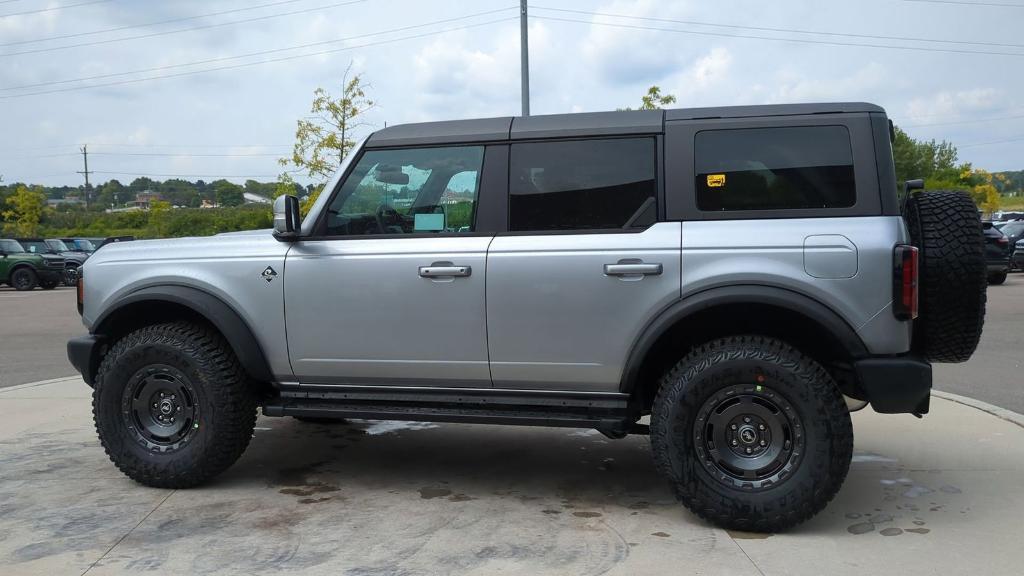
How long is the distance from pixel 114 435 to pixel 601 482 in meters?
2.79

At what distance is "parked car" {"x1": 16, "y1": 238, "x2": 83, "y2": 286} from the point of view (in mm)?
26672

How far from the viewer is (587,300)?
442 centimetres

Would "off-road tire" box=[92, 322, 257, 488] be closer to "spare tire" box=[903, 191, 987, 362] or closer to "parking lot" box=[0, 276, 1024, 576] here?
"parking lot" box=[0, 276, 1024, 576]

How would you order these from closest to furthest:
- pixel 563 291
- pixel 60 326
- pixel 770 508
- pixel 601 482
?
pixel 770 508 → pixel 563 291 → pixel 601 482 → pixel 60 326

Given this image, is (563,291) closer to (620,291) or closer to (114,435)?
(620,291)

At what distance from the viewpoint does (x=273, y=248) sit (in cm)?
498

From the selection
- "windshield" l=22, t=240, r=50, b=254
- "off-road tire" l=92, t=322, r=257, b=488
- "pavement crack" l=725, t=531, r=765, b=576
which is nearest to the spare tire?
"pavement crack" l=725, t=531, r=765, b=576

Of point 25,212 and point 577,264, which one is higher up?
point 25,212

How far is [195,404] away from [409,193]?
1.69 metres

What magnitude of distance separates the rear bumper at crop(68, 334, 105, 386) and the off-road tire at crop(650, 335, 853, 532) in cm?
328

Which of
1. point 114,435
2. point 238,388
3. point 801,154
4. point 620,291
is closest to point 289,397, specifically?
point 238,388

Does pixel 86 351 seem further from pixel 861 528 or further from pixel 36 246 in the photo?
pixel 36 246

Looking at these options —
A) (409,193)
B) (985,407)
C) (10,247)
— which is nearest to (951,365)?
(985,407)

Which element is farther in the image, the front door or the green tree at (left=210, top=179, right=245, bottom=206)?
the green tree at (left=210, top=179, right=245, bottom=206)
